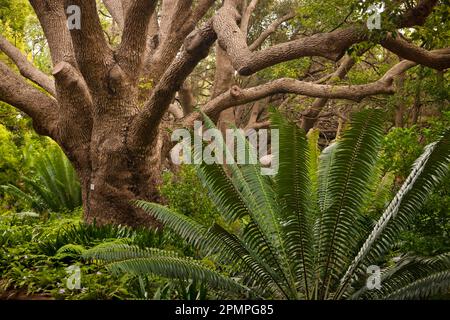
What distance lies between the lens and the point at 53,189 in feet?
32.3

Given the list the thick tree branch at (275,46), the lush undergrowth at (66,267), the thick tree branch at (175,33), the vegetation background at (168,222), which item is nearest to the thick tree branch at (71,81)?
the thick tree branch at (175,33)

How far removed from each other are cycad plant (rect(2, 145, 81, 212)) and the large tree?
1.90 m

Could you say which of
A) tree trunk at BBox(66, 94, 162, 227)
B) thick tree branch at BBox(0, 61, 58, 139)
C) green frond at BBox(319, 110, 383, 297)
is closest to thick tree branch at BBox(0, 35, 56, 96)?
thick tree branch at BBox(0, 61, 58, 139)

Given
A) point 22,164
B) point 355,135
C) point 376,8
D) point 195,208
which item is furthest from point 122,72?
point 22,164

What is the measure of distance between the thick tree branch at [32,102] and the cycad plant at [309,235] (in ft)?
12.9

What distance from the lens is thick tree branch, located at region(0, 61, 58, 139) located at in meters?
7.78

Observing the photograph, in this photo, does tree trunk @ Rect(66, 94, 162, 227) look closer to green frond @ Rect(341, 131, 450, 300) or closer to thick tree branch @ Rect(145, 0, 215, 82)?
thick tree branch @ Rect(145, 0, 215, 82)

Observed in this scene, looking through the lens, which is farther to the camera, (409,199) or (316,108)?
(316,108)

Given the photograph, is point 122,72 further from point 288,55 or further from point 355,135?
point 355,135

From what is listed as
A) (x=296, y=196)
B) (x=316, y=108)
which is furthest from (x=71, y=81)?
(x=316, y=108)

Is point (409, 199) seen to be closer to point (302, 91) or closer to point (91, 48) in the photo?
point (302, 91)

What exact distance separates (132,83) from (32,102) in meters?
1.62

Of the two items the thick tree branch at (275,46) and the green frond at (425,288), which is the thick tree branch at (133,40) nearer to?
the thick tree branch at (275,46)

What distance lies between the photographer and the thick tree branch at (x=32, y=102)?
25.5ft
